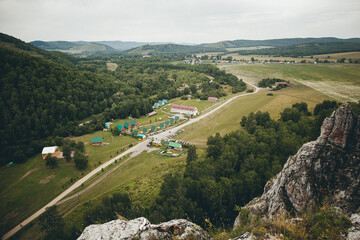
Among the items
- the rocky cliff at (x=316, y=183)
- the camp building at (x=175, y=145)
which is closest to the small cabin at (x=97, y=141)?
the camp building at (x=175, y=145)

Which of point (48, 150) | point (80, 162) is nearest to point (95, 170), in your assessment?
point (80, 162)

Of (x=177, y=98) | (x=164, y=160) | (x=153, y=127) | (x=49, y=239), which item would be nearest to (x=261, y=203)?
(x=49, y=239)

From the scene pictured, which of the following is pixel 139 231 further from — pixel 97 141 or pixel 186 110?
pixel 186 110

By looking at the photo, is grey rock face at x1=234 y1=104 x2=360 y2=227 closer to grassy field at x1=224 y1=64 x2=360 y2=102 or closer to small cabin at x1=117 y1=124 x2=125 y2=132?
small cabin at x1=117 y1=124 x2=125 y2=132

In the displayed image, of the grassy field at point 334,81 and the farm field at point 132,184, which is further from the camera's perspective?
the grassy field at point 334,81

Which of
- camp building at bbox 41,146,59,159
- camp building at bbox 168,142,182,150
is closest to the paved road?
camp building at bbox 168,142,182,150

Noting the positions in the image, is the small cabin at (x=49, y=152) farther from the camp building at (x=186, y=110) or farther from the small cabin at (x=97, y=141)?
the camp building at (x=186, y=110)

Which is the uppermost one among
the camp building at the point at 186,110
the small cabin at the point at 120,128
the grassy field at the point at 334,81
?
the grassy field at the point at 334,81
